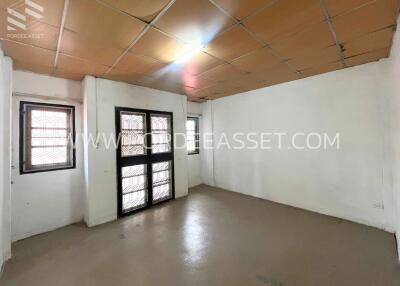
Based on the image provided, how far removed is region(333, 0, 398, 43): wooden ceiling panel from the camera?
1.71 meters

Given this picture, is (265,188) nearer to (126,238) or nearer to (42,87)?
(126,238)

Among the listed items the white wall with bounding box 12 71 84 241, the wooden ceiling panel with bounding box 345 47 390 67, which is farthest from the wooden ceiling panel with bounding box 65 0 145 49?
the wooden ceiling panel with bounding box 345 47 390 67

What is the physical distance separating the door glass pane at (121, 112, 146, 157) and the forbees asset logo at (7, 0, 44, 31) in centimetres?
203

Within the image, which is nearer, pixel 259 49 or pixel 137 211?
pixel 259 49

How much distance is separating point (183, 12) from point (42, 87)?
9.10 feet

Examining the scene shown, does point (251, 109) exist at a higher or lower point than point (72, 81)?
lower

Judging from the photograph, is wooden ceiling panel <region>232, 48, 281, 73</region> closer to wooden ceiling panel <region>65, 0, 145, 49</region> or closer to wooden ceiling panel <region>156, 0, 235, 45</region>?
wooden ceiling panel <region>156, 0, 235, 45</region>

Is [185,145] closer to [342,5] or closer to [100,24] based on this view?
[100,24]

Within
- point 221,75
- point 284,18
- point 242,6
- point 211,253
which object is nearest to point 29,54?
point 242,6

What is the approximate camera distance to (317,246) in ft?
8.27

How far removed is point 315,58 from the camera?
278cm

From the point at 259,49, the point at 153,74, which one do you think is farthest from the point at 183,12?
the point at 153,74

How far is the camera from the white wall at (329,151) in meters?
2.93

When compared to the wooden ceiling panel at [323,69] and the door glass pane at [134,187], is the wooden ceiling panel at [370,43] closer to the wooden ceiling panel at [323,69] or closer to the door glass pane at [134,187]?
the wooden ceiling panel at [323,69]
